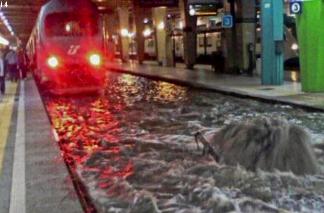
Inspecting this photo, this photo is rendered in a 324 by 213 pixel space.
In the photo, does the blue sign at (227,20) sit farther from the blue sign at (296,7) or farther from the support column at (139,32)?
the support column at (139,32)

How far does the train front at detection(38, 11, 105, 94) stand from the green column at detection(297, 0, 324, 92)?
6969mm

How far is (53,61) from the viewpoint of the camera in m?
21.9

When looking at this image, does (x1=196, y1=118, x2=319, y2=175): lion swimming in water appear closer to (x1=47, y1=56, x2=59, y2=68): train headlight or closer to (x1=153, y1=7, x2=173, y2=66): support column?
(x1=47, y1=56, x2=59, y2=68): train headlight

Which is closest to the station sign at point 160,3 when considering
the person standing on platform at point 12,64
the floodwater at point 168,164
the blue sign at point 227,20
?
the person standing on platform at point 12,64

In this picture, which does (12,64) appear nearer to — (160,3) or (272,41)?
(160,3)

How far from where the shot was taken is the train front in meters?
22.0

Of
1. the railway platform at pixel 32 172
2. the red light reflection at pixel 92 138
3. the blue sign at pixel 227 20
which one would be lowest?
the red light reflection at pixel 92 138

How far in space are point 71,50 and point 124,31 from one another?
128 feet

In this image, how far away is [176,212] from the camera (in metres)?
6.74

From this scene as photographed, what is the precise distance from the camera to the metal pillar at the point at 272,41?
2216 cm

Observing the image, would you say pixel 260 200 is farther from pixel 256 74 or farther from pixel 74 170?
pixel 256 74

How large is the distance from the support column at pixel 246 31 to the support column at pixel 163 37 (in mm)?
14863

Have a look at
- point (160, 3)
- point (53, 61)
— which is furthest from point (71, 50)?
point (160, 3)

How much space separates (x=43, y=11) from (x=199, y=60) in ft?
64.7
